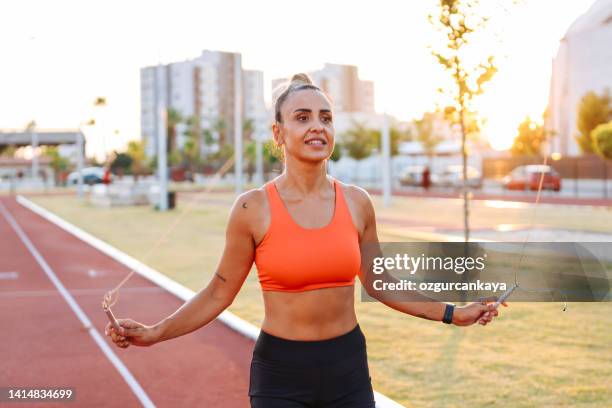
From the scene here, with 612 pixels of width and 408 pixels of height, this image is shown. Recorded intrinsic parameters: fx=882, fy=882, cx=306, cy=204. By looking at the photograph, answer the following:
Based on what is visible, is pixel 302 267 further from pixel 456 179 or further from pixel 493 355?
pixel 456 179

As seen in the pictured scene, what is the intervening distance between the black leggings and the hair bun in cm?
90

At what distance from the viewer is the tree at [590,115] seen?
53750 mm

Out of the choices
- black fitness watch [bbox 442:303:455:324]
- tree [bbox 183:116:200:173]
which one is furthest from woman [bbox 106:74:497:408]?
tree [bbox 183:116:200:173]

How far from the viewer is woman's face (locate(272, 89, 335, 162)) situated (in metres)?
3.00

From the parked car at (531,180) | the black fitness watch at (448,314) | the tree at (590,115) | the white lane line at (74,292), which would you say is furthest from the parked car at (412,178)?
the black fitness watch at (448,314)

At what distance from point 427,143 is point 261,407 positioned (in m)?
74.8

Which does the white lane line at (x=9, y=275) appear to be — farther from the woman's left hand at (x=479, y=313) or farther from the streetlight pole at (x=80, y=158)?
the streetlight pole at (x=80, y=158)

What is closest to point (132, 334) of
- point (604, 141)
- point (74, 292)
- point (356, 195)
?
point (356, 195)

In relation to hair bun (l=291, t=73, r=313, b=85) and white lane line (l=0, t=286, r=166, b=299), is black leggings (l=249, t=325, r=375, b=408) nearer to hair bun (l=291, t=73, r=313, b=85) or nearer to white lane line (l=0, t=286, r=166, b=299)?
hair bun (l=291, t=73, r=313, b=85)

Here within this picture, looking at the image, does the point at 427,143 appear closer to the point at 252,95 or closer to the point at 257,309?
the point at 257,309

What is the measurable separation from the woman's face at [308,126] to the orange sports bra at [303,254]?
19cm

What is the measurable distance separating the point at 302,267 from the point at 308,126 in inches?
19.1

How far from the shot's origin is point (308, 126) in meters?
3.00

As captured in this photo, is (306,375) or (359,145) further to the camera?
(359,145)
